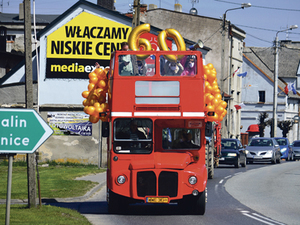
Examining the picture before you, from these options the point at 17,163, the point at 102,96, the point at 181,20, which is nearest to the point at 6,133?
the point at 102,96

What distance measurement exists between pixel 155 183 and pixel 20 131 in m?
4.24

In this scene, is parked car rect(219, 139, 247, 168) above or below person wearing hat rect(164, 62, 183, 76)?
below

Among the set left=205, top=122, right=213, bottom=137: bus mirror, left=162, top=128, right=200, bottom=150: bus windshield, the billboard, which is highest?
the billboard

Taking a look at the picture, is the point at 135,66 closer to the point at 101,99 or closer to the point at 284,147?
the point at 101,99

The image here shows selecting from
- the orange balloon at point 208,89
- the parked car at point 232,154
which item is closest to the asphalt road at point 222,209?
the orange balloon at point 208,89

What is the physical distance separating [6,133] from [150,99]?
463 centimetres

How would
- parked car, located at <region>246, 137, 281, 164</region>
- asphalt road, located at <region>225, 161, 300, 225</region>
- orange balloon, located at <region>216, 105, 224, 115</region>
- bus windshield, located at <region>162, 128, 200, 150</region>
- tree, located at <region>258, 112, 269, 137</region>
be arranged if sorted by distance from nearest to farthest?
bus windshield, located at <region>162, 128, 200, 150</region>, asphalt road, located at <region>225, 161, 300, 225</region>, orange balloon, located at <region>216, 105, 224, 115</region>, parked car, located at <region>246, 137, 281, 164</region>, tree, located at <region>258, 112, 269, 137</region>

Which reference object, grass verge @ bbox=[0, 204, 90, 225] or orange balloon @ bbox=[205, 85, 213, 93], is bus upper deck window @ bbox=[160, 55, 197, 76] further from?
grass verge @ bbox=[0, 204, 90, 225]

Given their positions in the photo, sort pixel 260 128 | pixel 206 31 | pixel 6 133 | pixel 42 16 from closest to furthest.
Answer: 1. pixel 6 133
2. pixel 206 31
3. pixel 42 16
4. pixel 260 128

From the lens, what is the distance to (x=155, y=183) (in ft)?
38.4

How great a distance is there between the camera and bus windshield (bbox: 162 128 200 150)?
12.3 metres

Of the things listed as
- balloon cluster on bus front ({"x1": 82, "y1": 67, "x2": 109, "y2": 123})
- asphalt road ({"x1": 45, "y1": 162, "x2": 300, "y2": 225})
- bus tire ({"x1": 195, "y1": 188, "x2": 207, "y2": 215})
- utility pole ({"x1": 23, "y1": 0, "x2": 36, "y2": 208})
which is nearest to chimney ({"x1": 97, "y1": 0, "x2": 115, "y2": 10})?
asphalt road ({"x1": 45, "y1": 162, "x2": 300, "y2": 225})

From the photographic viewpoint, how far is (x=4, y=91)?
29.3 meters

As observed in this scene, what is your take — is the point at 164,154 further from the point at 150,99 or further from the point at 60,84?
the point at 60,84
